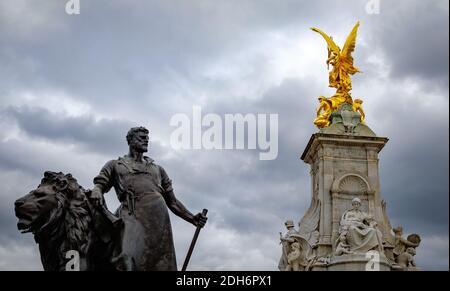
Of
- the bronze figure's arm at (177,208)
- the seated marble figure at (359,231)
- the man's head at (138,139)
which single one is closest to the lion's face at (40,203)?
the man's head at (138,139)

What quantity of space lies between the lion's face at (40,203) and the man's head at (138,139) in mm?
929

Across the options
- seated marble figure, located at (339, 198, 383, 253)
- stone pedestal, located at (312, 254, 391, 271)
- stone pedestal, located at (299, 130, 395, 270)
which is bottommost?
stone pedestal, located at (312, 254, 391, 271)

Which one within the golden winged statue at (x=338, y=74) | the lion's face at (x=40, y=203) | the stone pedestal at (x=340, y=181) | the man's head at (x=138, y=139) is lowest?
the lion's face at (x=40, y=203)

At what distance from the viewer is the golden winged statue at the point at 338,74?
78.5 ft

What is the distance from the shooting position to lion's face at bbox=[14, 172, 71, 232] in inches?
230

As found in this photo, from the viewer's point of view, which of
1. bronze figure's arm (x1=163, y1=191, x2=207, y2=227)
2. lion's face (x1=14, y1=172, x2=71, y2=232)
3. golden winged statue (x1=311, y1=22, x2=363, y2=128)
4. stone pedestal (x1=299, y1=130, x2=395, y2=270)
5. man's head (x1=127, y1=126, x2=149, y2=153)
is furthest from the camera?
golden winged statue (x1=311, y1=22, x2=363, y2=128)

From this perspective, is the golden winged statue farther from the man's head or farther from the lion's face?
the lion's face

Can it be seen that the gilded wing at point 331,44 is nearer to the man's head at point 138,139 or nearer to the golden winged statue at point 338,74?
the golden winged statue at point 338,74

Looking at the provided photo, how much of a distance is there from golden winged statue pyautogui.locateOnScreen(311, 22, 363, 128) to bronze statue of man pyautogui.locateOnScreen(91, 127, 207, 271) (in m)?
17.6

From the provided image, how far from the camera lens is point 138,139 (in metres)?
6.72

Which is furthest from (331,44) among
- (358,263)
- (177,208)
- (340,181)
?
(177,208)

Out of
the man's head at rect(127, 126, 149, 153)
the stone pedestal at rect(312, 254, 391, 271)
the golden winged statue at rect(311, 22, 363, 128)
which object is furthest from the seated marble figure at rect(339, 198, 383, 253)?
the man's head at rect(127, 126, 149, 153)

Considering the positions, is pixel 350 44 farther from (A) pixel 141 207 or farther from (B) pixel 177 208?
(A) pixel 141 207
